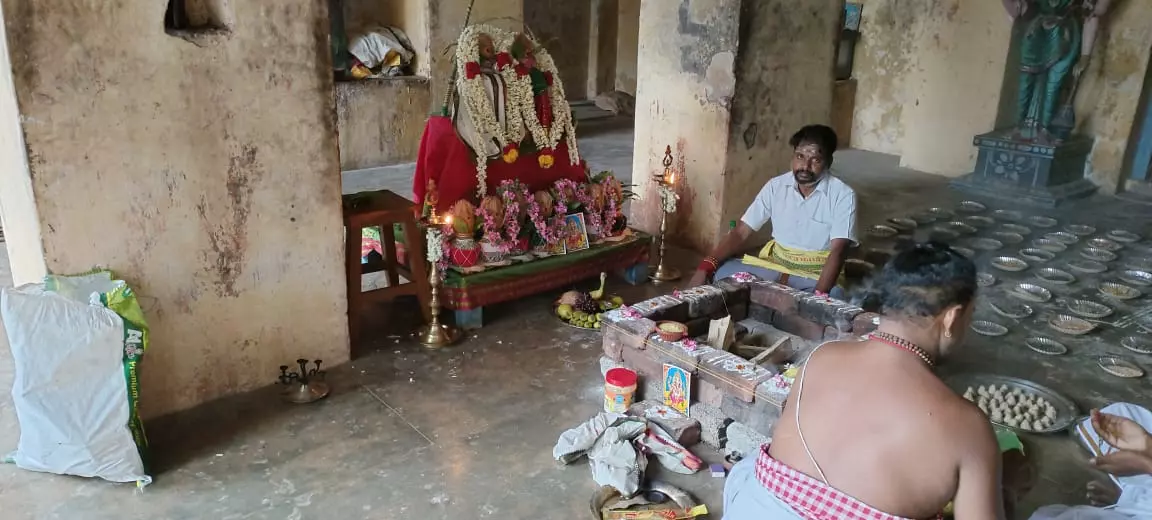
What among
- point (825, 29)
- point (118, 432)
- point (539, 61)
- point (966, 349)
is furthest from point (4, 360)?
point (825, 29)

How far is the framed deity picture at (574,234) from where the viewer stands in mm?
5016

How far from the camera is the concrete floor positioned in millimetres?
3039

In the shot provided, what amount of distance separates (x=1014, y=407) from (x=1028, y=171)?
5293 mm

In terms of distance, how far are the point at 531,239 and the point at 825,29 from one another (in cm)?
278

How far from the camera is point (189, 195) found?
346 cm

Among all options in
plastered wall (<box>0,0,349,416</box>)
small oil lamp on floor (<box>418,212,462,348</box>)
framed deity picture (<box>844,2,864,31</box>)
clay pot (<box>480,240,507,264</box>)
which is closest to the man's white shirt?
clay pot (<box>480,240,507,264</box>)

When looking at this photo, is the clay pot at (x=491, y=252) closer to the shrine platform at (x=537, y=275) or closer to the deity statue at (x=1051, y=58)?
the shrine platform at (x=537, y=275)

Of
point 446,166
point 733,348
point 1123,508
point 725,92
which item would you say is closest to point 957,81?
point 725,92

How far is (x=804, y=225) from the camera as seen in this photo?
14.5 ft

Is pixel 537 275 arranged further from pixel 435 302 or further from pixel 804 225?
pixel 804 225

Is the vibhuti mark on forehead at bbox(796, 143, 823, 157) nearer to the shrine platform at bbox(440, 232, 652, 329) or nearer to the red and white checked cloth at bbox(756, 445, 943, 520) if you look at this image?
the shrine platform at bbox(440, 232, 652, 329)

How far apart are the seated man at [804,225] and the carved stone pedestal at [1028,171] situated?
182 inches

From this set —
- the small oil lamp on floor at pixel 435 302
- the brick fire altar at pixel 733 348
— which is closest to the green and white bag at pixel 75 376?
the small oil lamp on floor at pixel 435 302

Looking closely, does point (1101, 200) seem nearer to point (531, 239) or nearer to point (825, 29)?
point (825, 29)
